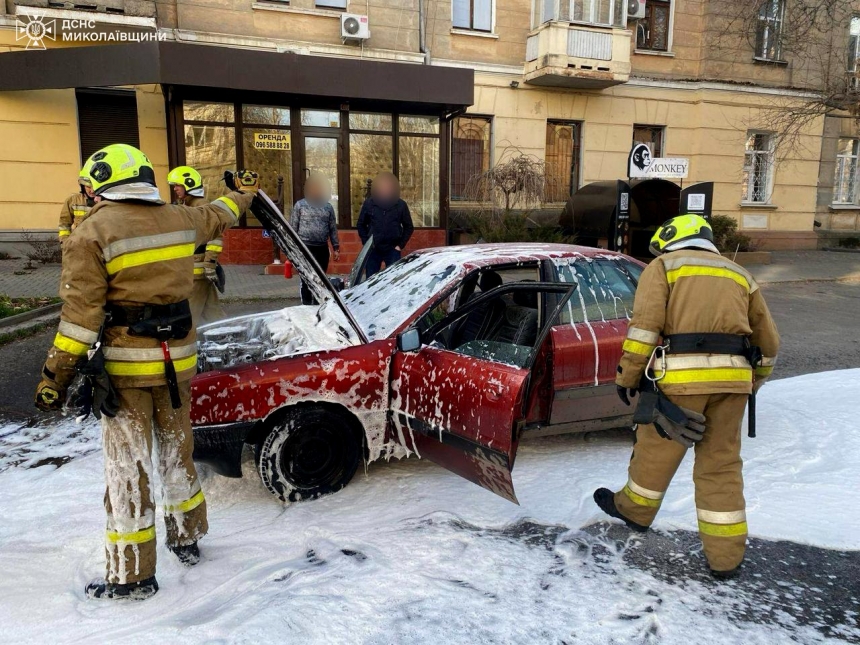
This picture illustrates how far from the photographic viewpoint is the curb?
7477 mm

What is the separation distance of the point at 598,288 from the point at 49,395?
3275mm

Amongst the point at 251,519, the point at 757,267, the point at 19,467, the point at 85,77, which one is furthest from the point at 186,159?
the point at 757,267

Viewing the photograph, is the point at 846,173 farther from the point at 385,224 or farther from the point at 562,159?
the point at 385,224

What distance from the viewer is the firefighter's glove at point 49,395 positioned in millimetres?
2453

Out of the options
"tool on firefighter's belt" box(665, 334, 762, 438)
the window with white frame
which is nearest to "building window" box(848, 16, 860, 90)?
the window with white frame

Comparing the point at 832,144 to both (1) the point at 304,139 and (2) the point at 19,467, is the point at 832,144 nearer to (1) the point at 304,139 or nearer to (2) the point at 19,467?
(1) the point at 304,139

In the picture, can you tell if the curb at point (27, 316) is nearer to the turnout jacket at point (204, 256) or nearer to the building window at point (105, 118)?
the turnout jacket at point (204, 256)

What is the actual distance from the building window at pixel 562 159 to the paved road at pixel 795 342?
6.66m

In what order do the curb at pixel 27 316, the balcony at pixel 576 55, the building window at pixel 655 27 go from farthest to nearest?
the building window at pixel 655 27 < the balcony at pixel 576 55 < the curb at pixel 27 316

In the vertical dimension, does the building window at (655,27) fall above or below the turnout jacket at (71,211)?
above

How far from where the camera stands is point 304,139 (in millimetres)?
13727

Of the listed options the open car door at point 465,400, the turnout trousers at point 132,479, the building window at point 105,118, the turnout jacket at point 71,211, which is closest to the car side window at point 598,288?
the open car door at point 465,400

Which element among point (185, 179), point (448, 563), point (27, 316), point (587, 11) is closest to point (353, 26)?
point (587, 11)

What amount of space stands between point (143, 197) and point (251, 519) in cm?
177
